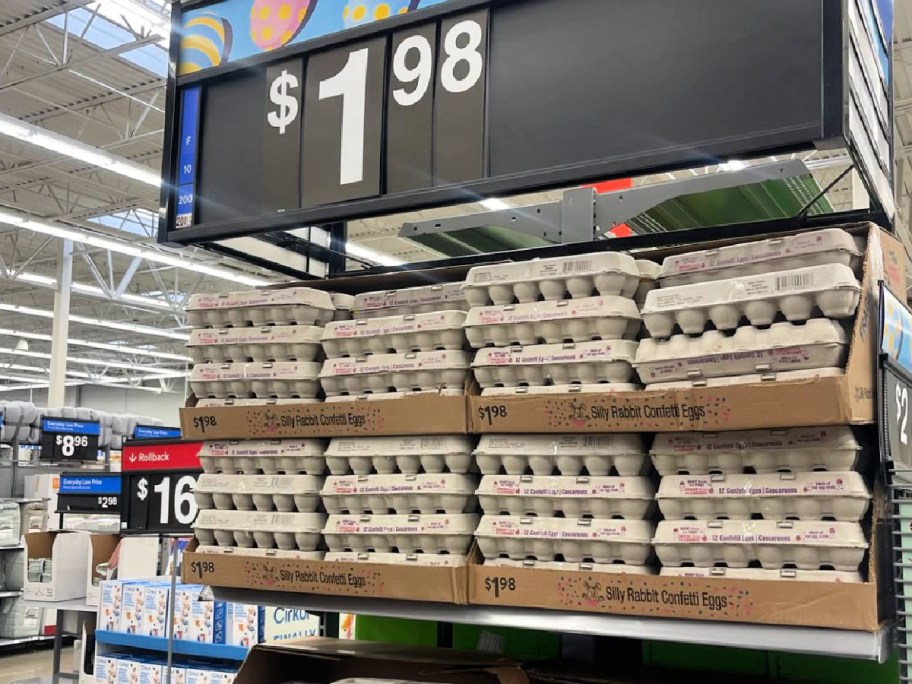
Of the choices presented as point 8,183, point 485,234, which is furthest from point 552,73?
point 8,183

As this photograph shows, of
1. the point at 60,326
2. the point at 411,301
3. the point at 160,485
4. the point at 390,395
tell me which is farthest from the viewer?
the point at 60,326

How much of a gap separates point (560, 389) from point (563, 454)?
0.14 metres

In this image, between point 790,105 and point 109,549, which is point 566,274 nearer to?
point 790,105

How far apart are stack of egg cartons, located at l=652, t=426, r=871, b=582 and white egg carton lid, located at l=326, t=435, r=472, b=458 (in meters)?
0.47

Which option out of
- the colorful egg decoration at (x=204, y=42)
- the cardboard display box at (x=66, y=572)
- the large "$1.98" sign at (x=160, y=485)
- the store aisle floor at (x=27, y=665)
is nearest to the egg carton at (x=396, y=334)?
the colorful egg decoration at (x=204, y=42)

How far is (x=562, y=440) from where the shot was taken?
2029 mm

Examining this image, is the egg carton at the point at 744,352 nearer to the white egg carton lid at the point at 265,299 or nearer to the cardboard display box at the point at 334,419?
the cardboard display box at the point at 334,419

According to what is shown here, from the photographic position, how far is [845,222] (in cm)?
222

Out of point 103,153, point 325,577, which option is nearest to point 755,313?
point 325,577

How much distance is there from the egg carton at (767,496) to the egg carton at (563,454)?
0.31 feet

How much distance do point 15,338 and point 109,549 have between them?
2377 centimetres


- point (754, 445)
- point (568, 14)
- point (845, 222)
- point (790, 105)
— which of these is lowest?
point (754, 445)

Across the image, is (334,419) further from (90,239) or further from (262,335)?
(90,239)

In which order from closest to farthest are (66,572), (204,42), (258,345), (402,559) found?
(402,559), (258,345), (204,42), (66,572)
